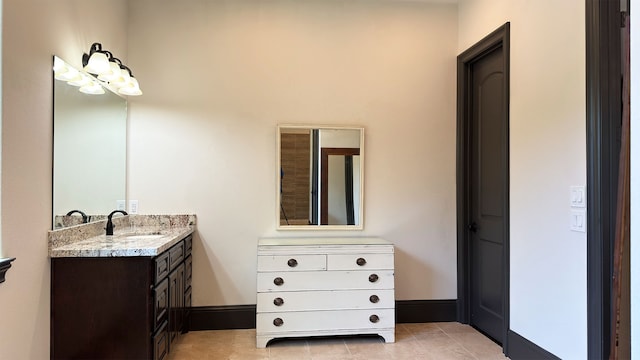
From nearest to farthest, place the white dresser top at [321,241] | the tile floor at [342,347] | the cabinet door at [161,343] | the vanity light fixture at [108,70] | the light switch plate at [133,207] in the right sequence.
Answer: the cabinet door at [161,343] < the vanity light fixture at [108,70] < the tile floor at [342,347] < the white dresser top at [321,241] < the light switch plate at [133,207]

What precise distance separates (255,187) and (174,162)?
73cm

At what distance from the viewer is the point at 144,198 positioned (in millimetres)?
3322

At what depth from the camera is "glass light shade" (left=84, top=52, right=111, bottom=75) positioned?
2.55 metres

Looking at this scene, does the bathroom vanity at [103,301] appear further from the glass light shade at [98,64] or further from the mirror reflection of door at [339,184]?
the mirror reflection of door at [339,184]

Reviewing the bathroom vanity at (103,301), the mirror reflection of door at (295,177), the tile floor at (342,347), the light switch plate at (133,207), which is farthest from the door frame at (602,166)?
the light switch plate at (133,207)

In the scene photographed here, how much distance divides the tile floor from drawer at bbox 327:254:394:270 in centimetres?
61

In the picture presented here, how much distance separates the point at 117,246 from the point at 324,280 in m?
1.51

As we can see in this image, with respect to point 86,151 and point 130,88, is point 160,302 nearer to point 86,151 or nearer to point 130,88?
point 86,151

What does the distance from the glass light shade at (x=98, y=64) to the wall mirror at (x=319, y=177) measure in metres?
1.40

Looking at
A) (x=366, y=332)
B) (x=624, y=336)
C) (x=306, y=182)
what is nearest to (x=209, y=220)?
(x=306, y=182)

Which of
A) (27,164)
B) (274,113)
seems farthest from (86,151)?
(274,113)

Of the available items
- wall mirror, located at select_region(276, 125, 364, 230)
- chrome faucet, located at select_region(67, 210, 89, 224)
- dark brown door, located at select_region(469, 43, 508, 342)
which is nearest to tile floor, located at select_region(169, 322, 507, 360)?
dark brown door, located at select_region(469, 43, 508, 342)

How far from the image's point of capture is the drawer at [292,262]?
3.03 meters

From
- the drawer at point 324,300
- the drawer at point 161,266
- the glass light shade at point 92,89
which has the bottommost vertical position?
the drawer at point 324,300
